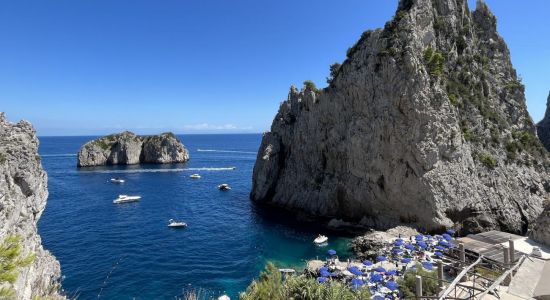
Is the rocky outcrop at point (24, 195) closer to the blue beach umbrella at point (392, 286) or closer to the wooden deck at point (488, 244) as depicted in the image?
the blue beach umbrella at point (392, 286)

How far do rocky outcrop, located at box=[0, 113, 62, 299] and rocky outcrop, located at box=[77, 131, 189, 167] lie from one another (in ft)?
364

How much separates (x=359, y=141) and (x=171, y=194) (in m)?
48.7

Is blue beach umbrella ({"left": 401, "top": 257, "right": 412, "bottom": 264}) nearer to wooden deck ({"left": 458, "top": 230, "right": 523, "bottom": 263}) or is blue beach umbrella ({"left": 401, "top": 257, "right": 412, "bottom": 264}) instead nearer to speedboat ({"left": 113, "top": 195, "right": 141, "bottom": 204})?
wooden deck ({"left": 458, "top": 230, "right": 523, "bottom": 263})

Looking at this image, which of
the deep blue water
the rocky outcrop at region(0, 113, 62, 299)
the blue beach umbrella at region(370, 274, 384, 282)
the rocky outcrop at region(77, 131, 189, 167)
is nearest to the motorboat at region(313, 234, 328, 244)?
the deep blue water

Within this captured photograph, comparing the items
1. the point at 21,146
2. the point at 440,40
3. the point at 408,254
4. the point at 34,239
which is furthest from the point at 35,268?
the point at 440,40

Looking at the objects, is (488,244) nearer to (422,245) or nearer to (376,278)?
(422,245)

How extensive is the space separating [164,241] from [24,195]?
25.4m

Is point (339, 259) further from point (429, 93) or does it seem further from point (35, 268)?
point (35, 268)

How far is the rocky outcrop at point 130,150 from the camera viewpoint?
420 feet

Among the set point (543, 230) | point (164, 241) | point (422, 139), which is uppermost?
point (422, 139)

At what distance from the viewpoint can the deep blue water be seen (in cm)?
3559

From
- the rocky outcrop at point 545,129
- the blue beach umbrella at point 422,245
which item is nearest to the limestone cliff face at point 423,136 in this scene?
the blue beach umbrella at point 422,245

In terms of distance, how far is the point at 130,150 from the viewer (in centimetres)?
13425

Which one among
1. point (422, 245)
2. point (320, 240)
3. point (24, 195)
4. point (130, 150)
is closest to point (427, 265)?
point (422, 245)
